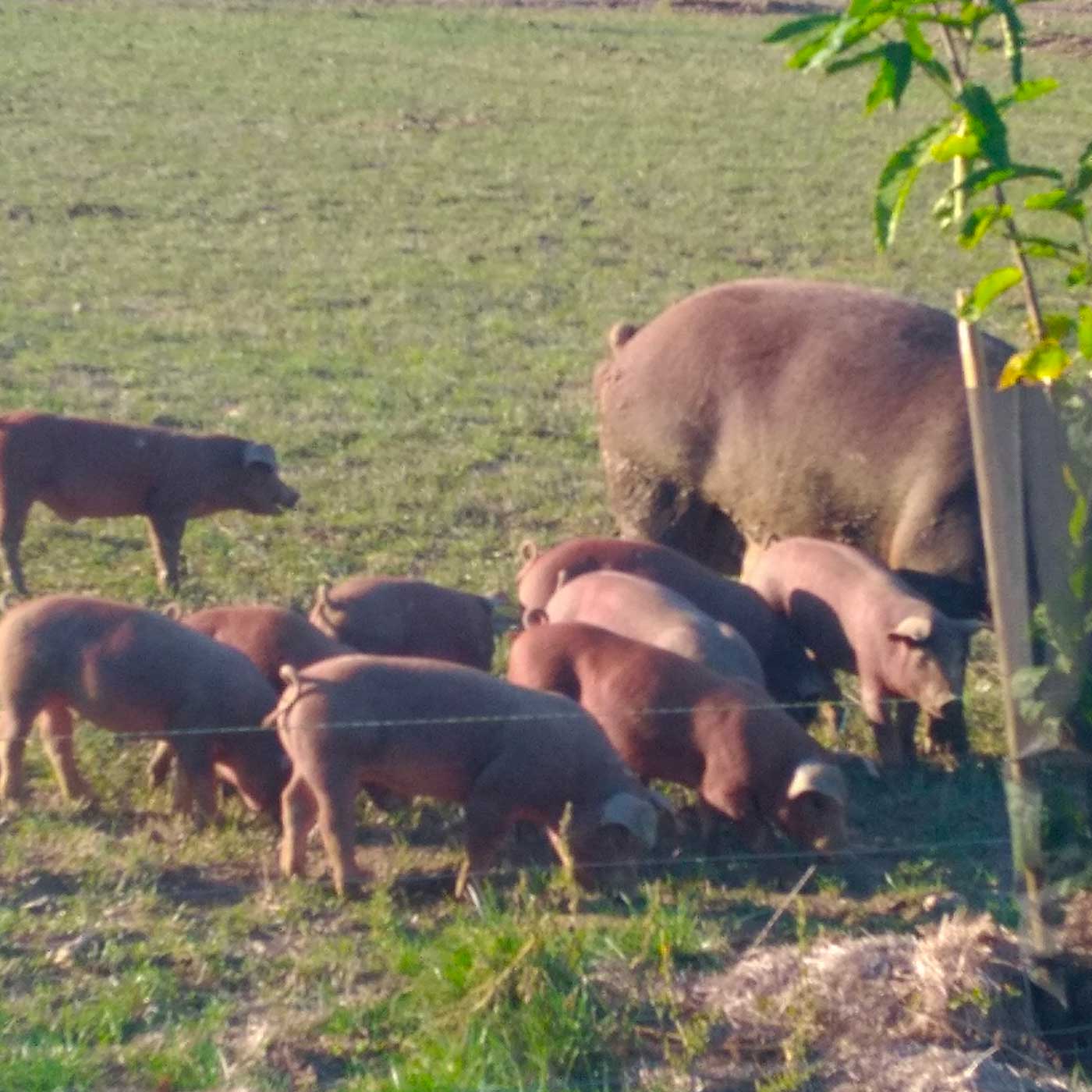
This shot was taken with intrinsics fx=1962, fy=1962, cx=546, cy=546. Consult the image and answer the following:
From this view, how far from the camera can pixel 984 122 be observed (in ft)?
12.1

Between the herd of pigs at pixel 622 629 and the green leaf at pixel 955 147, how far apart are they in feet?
7.07

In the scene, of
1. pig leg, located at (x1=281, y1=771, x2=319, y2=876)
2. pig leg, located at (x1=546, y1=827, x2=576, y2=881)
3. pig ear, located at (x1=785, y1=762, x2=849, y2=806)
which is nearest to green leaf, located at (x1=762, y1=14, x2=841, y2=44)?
pig leg, located at (x1=546, y1=827, x2=576, y2=881)

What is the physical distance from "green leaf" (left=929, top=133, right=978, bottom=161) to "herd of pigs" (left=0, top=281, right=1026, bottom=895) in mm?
2156

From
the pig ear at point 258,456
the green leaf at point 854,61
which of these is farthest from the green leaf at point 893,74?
the pig ear at point 258,456

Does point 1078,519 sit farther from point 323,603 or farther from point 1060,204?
point 323,603

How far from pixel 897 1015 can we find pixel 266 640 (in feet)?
8.11

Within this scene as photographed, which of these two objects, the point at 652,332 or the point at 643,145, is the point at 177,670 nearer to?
the point at 652,332

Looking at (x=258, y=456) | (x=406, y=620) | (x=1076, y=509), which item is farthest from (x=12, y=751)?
(x=1076, y=509)

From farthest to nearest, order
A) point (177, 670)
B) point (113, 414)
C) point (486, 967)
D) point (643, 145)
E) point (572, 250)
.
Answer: point (643, 145), point (572, 250), point (113, 414), point (177, 670), point (486, 967)

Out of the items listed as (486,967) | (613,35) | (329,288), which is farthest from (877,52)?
(613,35)

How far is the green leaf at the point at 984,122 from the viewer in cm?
367

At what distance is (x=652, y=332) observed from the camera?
315 inches

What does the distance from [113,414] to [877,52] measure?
681cm

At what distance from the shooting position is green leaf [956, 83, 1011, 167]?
3.67 metres
